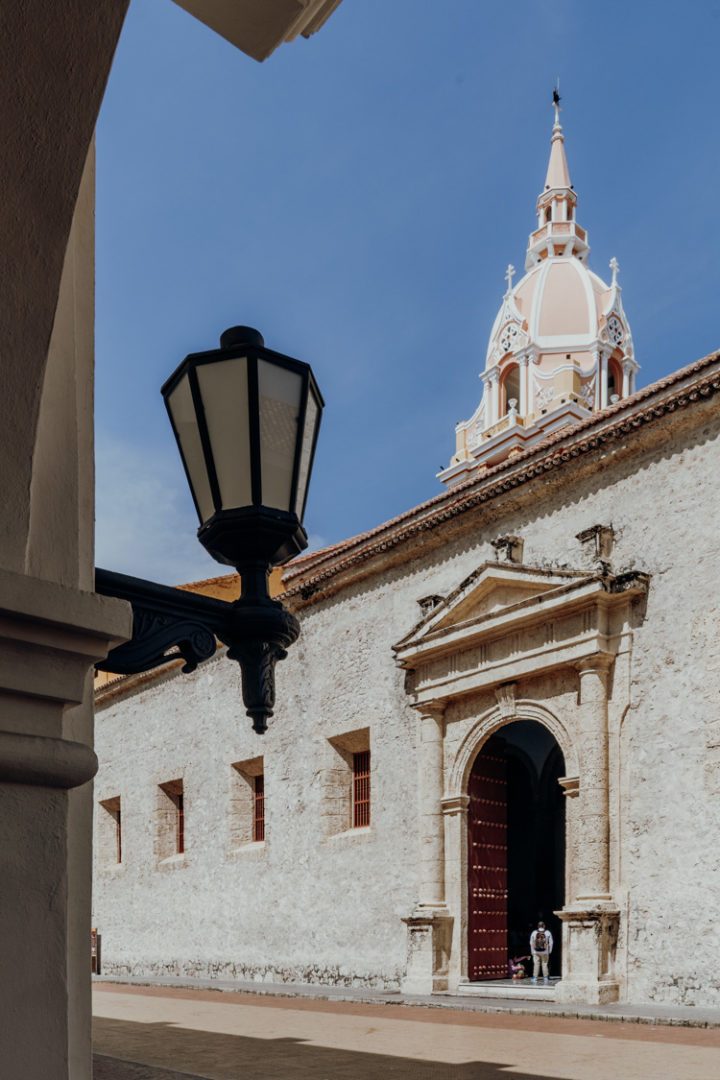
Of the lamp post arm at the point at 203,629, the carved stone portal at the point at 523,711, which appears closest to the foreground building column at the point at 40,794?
the lamp post arm at the point at 203,629

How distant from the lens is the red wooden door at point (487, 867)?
15.2 m

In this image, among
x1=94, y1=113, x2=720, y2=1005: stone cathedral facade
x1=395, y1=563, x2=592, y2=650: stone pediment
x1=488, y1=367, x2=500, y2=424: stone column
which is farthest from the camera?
x1=488, y1=367, x2=500, y2=424: stone column

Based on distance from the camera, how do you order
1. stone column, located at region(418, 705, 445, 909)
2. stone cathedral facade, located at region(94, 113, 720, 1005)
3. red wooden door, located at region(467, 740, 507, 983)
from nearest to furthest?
stone cathedral facade, located at region(94, 113, 720, 1005) < red wooden door, located at region(467, 740, 507, 983) < stone column, located at region(418, 705, 445, 909)

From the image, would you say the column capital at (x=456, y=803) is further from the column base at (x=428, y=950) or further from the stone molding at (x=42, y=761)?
the stone molding at (x=42, y=761)

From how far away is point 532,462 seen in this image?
15055mm

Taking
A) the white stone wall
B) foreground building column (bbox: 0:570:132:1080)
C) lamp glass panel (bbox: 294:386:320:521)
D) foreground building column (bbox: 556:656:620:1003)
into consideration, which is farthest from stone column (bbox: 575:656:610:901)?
foreground building column (bbox: 0:570:132:1080)

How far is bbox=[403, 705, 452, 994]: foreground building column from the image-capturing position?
15.0 metres

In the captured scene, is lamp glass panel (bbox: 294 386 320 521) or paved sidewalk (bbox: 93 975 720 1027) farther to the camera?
paved sidewalk (bbox: 93 975 720 1027)

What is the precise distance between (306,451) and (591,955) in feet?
37.3

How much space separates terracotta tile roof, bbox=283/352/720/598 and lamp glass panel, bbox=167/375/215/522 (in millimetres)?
10965

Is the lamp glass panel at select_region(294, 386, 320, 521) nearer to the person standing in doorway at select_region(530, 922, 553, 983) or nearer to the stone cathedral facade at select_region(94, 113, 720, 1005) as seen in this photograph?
the stone cathedral facade at select_region(94, 113, 720, 1005)

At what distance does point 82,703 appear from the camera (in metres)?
1.99

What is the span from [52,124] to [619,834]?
12.4m

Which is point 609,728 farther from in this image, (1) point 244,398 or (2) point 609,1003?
(1) point 244,398
